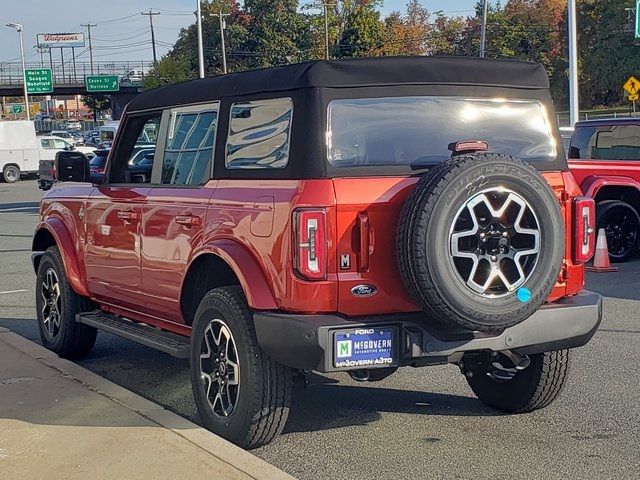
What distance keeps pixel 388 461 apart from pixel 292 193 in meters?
1.53

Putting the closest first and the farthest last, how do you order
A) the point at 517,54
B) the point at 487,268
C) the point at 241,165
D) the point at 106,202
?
1. the point at 487,268
2. the point at 241,165
3. the point at 106,202
4. the point at 517,54

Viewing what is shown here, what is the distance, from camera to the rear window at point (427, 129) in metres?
4.76

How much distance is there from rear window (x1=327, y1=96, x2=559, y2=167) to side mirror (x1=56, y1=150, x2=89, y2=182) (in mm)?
2882

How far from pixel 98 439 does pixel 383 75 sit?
2.50 metres

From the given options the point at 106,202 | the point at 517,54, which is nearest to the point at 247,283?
the point at 106,202

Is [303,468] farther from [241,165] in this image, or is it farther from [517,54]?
[517,54]

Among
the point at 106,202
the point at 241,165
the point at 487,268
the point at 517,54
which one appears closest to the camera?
the point at 487,268

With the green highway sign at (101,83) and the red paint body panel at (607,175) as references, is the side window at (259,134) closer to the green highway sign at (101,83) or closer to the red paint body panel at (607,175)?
the red paint body panel at (607,175)

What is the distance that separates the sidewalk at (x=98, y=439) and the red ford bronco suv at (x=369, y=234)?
0.29 meters

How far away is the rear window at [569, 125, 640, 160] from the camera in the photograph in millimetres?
12273

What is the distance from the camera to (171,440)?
488cm

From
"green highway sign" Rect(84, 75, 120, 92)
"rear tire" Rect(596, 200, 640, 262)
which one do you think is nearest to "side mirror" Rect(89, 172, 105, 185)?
"rear tire" Rect(596, 200, 640, 262)

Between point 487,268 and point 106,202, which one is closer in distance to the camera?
point 487,268

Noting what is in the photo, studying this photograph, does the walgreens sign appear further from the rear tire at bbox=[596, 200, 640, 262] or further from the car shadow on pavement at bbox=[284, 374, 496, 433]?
the car shadow on pavement at bbox=[284, 374, 496, 433]
